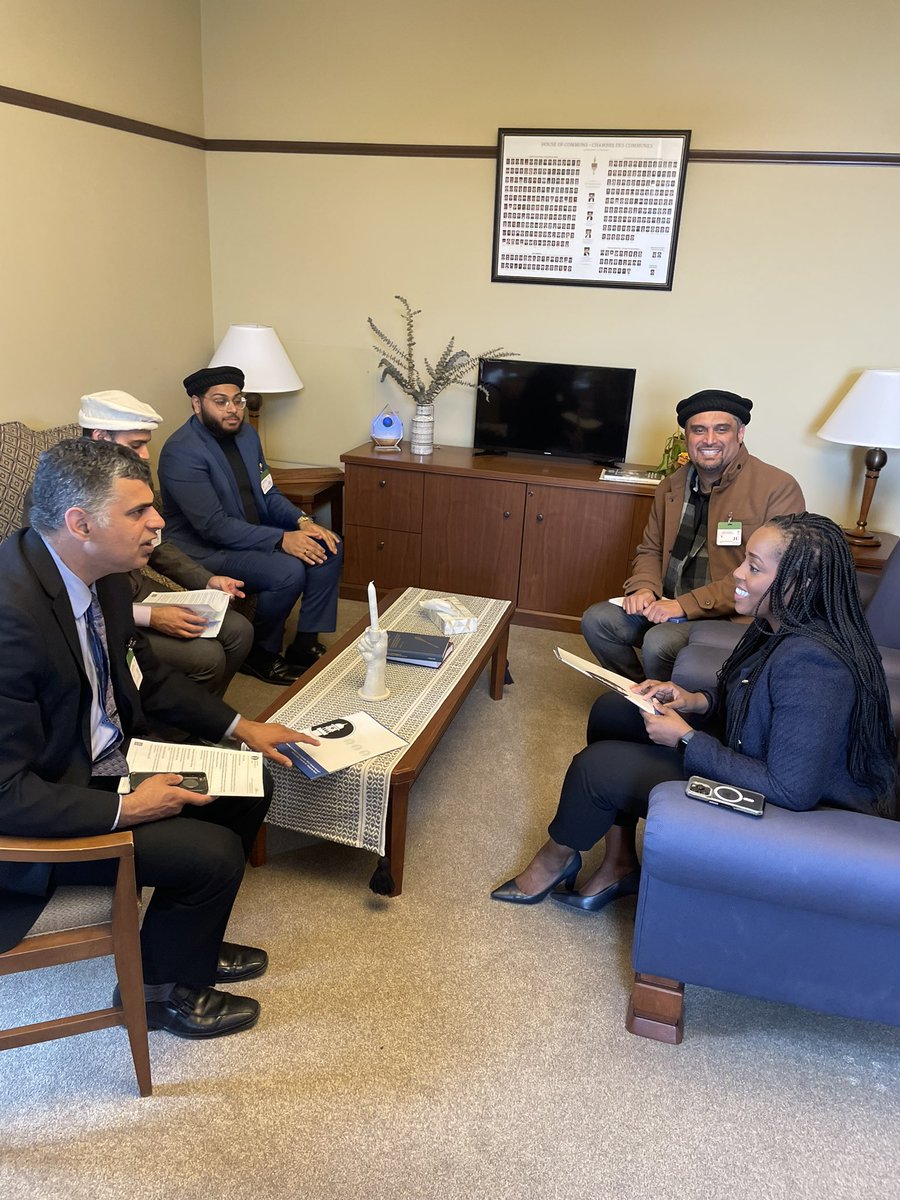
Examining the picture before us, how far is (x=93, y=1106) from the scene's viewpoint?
1.58 m

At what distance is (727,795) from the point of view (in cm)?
162

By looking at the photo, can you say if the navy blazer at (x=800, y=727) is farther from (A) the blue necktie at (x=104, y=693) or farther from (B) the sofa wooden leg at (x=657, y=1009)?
(A) the blue necktie at (x=104, y=693)

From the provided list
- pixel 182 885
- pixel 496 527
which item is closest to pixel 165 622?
pixel 182 885

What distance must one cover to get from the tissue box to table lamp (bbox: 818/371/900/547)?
5.28 feet

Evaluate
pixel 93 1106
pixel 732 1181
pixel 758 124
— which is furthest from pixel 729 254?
pixel 93 1106

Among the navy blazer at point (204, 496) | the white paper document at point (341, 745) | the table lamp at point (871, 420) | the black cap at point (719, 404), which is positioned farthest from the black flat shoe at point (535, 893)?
the table lamp at point (871, 420)

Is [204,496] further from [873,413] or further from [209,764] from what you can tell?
[873,413]

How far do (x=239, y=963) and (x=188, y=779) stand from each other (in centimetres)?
52

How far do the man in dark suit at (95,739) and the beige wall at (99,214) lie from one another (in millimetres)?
1789

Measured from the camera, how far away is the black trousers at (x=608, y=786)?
192cm

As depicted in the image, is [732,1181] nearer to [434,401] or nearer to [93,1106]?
[93,1106]

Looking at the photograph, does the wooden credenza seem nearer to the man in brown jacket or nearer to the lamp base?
the man in brown jacket

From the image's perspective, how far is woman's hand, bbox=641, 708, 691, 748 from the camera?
1899 mm

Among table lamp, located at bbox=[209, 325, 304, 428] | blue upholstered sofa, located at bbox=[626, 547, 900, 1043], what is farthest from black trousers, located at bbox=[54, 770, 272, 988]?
table lamp, located at bbox=[209, 325, 304, 428]
